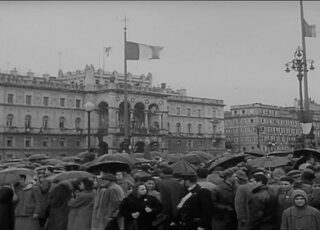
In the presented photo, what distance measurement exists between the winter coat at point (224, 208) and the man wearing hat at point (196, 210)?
0.82m

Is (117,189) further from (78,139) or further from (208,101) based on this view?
(208,101)

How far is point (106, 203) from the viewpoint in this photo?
795 centimetres

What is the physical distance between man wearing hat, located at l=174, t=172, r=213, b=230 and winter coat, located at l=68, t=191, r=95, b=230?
1.95m

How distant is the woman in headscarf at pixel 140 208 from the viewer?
7.41 meters

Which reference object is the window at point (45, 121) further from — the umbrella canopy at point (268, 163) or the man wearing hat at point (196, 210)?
the man wearing hat at point (196, 210)

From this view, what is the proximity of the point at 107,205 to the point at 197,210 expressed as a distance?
5.16 ft

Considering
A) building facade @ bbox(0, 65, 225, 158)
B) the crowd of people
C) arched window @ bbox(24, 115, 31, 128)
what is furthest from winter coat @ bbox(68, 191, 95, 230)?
arched window @ bbox(24, 115, 31, 128)

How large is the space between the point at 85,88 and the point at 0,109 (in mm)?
13596

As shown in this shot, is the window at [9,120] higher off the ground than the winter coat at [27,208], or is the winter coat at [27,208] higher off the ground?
the window at [9,120]

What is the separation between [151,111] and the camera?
7662 cm

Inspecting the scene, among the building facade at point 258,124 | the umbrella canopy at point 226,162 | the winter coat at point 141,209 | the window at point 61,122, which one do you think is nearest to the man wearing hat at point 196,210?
the winter coat at point 141,209

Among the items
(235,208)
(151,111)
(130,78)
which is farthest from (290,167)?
(130,78)

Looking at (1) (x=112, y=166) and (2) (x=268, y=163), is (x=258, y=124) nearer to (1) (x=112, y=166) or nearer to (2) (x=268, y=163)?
(2) (x=268, y=163)

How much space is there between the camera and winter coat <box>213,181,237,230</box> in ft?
26.2
